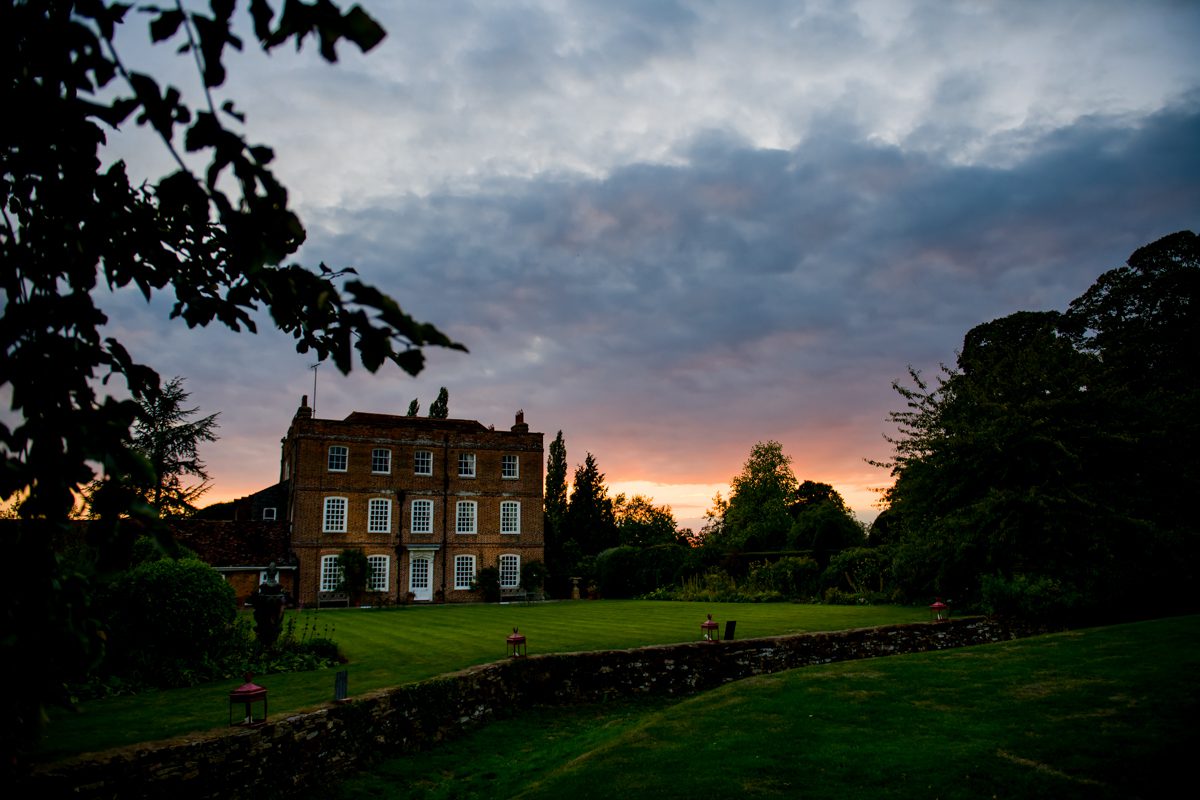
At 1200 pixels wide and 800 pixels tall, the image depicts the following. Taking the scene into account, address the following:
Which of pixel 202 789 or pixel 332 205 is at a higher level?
pixel 332 205

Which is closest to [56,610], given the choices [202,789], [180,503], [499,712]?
[202,789]

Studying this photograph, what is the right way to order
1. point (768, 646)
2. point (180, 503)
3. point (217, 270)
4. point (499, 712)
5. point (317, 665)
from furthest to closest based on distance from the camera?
point (180, 503), point (768, 646), point (317, 665), point (499, 712), point (217, 270)

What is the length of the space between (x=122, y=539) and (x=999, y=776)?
8148 millimetres

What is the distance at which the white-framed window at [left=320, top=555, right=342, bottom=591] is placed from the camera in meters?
36.6

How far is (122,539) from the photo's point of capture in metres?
2.86

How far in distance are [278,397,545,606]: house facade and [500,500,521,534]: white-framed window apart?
58 mm

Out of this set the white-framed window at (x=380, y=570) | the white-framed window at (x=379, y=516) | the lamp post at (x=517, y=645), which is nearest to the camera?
the lamp post at (x=517, y=645)

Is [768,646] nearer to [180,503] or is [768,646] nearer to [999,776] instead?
[999,776]

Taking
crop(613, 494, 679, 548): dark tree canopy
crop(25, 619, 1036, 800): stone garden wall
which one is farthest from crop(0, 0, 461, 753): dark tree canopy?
A: crop(613, 494, 679, 548): dark tree canopy

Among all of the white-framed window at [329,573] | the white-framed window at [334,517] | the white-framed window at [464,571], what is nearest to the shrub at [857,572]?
the white-framed window at [464,571]

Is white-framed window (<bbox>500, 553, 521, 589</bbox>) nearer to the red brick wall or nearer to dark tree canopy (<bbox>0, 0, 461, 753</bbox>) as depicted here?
the red brick wall

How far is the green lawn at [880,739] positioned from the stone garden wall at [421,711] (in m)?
0.38

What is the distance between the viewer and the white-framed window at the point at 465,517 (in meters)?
40.8

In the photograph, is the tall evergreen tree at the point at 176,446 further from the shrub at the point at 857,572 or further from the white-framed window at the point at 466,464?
the shrub at the point at 857,572
